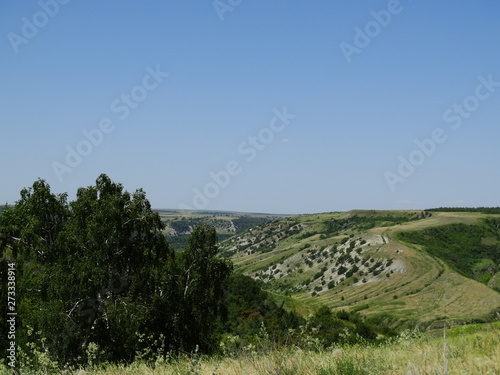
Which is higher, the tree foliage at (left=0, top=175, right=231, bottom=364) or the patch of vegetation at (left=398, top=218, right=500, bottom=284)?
the tree foliage at (left=0, top=175, right=231, bottom=364)

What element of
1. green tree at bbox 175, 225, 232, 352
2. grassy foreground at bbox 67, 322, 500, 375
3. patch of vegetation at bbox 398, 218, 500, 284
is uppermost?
grassy foreground at bbox 67, 322, 500, 375

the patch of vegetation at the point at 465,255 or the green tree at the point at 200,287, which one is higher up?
the green tree at the point at 200,287

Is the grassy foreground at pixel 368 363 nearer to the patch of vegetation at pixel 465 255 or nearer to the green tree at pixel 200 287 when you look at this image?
the green tree at pixel 200 287

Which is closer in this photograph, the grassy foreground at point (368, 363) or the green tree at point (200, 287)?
the grassy foreground at point (368, 363)

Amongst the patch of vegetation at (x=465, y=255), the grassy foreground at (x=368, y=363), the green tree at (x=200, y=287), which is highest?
the grassy foreground at (x=368, y=363)

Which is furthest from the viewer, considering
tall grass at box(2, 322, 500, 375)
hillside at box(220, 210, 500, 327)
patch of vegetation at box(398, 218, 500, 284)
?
patch of vegetation at box(398, 218, 500, 284)

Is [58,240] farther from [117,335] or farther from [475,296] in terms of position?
[475,296]

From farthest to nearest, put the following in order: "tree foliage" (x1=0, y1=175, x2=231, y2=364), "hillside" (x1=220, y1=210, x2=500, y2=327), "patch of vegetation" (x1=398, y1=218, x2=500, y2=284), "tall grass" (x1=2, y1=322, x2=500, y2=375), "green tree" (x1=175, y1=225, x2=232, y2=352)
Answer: "patch of vegetation" (x1=398, y1=218, x2=500, y2=284) → "hillside" (x1=220, y1=210, x2=500, y2=327) → "green tree" (x1=175, y1=225, x2=232, y2=352) → "tree foliage" (x1=0, y1=175, x2=231, y2=364) → "tall grass" (x1=2, y1=322, x2=500, y2=375)

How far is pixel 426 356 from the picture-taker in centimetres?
485

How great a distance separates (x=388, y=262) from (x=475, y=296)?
40.9 m

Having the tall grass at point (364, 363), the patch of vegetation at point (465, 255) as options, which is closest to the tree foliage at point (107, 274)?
the tall grass at point (364, 363)

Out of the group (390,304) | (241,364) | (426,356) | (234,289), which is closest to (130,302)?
(241,364)

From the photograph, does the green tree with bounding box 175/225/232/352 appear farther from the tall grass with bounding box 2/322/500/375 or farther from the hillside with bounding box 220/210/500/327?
the hillside with bounding box 220/210/500/327

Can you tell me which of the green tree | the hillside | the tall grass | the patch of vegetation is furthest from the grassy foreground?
the patch of vegetation
